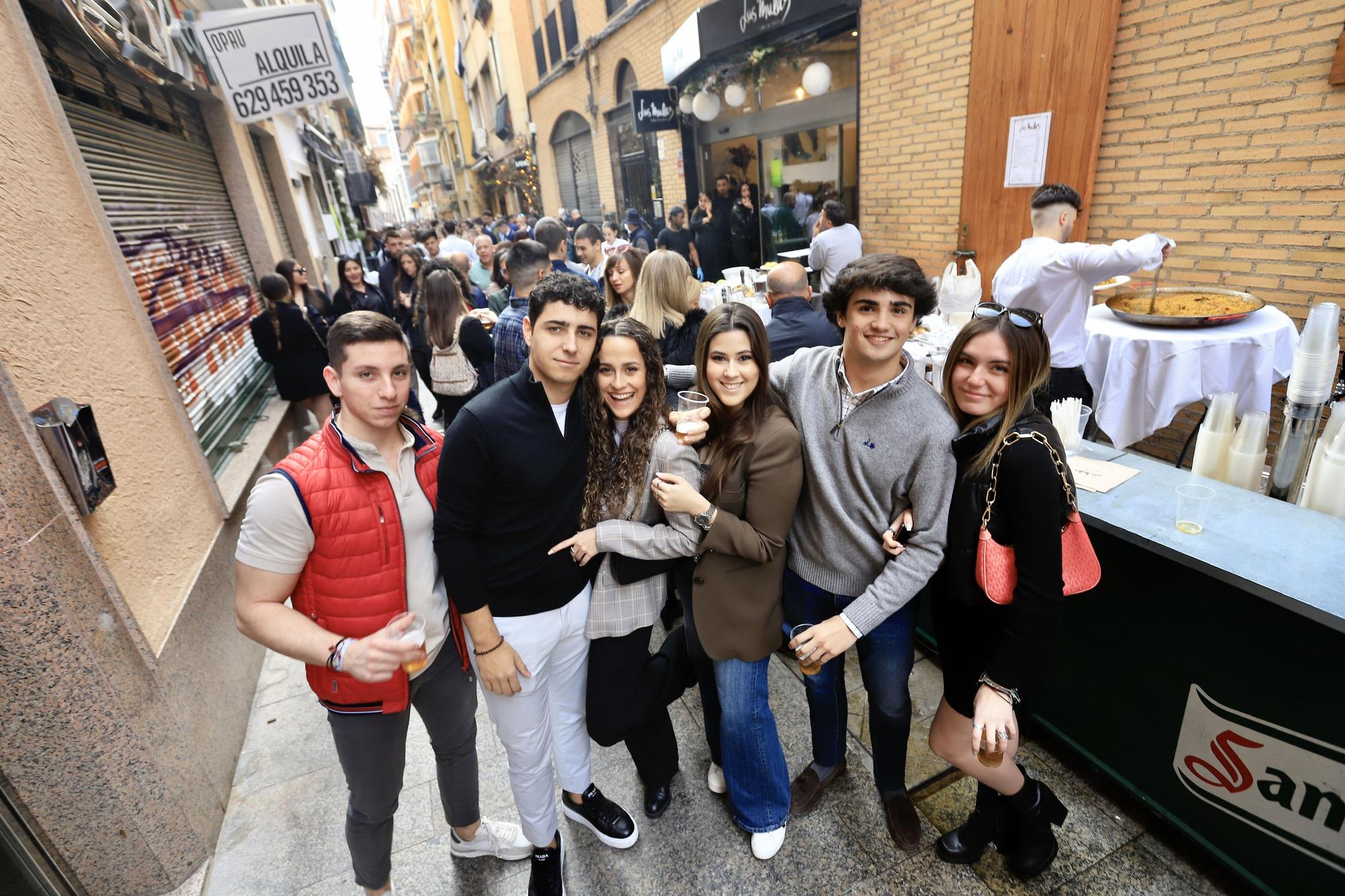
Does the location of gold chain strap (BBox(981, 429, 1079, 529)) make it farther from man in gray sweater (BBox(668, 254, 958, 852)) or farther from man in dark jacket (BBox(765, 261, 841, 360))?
man in dark jacket (BBox(765, 261, 841, 360))

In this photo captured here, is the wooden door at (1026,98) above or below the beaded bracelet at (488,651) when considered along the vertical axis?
above

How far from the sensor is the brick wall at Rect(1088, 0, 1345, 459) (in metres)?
3.95

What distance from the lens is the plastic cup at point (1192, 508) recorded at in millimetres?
1964

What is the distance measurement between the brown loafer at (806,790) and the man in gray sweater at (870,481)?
32 centimetres

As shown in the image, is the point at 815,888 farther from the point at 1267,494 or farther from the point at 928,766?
the point at 1267,494

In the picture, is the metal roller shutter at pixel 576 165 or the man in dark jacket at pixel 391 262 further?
the metal roller shutter at pixel 576 165

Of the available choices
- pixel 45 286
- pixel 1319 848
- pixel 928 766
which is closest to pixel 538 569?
pixel 928 766

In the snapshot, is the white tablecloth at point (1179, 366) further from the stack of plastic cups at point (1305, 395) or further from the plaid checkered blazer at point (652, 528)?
the plaid checkered blazer at point (652, 528)

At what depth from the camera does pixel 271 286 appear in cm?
496

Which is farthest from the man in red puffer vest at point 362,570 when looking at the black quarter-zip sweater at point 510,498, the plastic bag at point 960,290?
the plastic bag at point 960,290

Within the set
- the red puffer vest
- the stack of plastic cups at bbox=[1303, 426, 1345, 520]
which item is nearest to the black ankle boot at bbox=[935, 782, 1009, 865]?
the stack of plastic cups at bbox=[1303, 426, 1345, 520]

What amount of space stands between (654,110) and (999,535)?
11203mm

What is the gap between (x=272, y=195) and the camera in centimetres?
840

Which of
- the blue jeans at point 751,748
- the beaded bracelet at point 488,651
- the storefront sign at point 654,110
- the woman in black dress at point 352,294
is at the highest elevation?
the storefront sign at point 654,110
